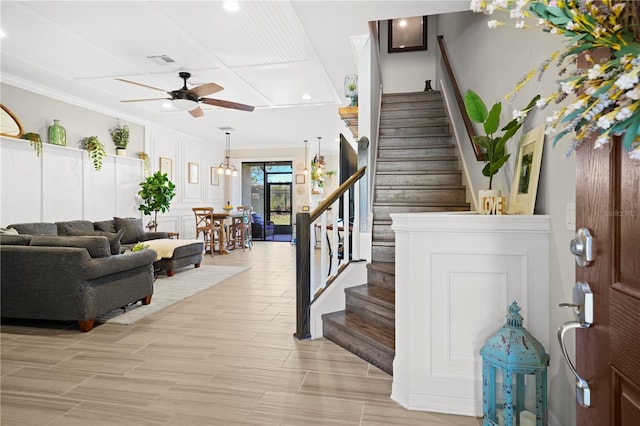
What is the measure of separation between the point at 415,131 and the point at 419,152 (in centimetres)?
51

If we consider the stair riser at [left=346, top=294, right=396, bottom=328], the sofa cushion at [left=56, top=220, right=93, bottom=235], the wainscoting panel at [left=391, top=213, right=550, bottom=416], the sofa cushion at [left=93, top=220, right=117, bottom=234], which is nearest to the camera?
the wainscoting panel at [left=391, top=213, right=550, bottom=416]

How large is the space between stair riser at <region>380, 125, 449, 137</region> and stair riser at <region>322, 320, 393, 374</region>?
9.39ft

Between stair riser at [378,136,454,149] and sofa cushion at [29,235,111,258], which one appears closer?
sofa cushion at [29,235,111,258]

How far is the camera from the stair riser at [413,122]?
5.06 metres

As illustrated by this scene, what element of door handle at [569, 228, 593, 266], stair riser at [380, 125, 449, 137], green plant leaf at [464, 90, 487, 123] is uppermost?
stair riser at [380, 125, 449, 137]

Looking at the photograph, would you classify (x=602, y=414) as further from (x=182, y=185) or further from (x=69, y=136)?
(x=182, y=185)

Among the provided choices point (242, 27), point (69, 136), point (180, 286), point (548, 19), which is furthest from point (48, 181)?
point (548, 19)

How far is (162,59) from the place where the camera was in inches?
175

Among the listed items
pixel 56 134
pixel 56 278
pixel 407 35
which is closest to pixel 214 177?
pixel 56 134

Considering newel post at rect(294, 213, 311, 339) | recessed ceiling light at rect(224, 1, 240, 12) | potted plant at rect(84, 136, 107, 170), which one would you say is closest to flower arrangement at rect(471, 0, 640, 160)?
newel post at rect(294, 213, 311, 339)

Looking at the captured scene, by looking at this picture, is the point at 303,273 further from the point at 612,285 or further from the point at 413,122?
the point at 413,122

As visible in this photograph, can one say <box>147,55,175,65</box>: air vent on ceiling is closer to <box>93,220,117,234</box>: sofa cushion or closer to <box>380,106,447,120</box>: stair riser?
<box>380,106,447,120</box>: stair riser

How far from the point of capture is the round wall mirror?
16.1 ft

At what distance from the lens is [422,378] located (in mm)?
2064
